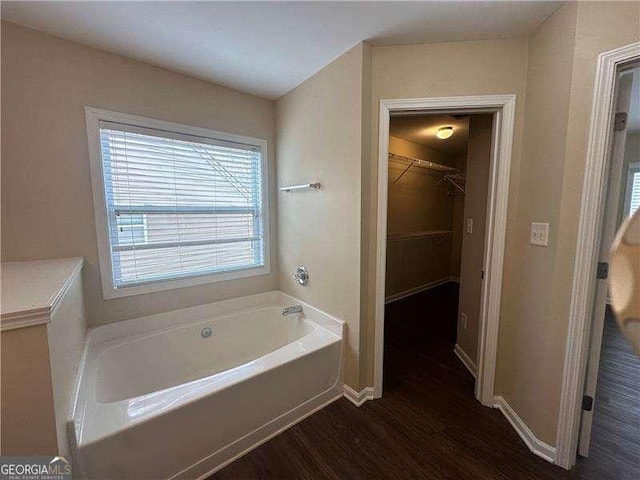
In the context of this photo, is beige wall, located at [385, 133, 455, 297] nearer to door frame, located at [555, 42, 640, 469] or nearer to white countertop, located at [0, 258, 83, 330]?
door frame, located at [555, 42, 640, 469]

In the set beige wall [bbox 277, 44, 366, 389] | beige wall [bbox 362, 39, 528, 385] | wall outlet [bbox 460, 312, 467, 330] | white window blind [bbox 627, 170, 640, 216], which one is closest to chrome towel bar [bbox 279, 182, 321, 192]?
beige wall [bbox 277, 44, 366, 389]

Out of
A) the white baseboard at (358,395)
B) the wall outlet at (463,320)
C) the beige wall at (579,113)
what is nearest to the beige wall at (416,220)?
the wall outlet at (463,320)

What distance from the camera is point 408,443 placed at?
1.49m

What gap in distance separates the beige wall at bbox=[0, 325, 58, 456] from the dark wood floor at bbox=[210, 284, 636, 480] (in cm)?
81

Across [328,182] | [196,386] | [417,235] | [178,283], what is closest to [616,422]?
[328,182]

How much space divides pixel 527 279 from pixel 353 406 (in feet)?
4.48

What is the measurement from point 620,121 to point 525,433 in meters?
1.69

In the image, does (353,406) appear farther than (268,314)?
No

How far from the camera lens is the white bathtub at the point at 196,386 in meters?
1.15

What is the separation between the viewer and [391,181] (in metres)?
3.66

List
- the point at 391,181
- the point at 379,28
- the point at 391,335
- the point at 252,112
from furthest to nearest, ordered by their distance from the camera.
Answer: the point at 391,181 → the point at 391,335 → the point at 252,112 → the point at 379,28

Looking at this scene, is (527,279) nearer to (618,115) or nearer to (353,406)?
(618,115)

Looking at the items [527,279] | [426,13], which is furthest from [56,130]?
[527,279]

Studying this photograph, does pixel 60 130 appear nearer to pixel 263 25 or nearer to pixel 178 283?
pixel 178 283
